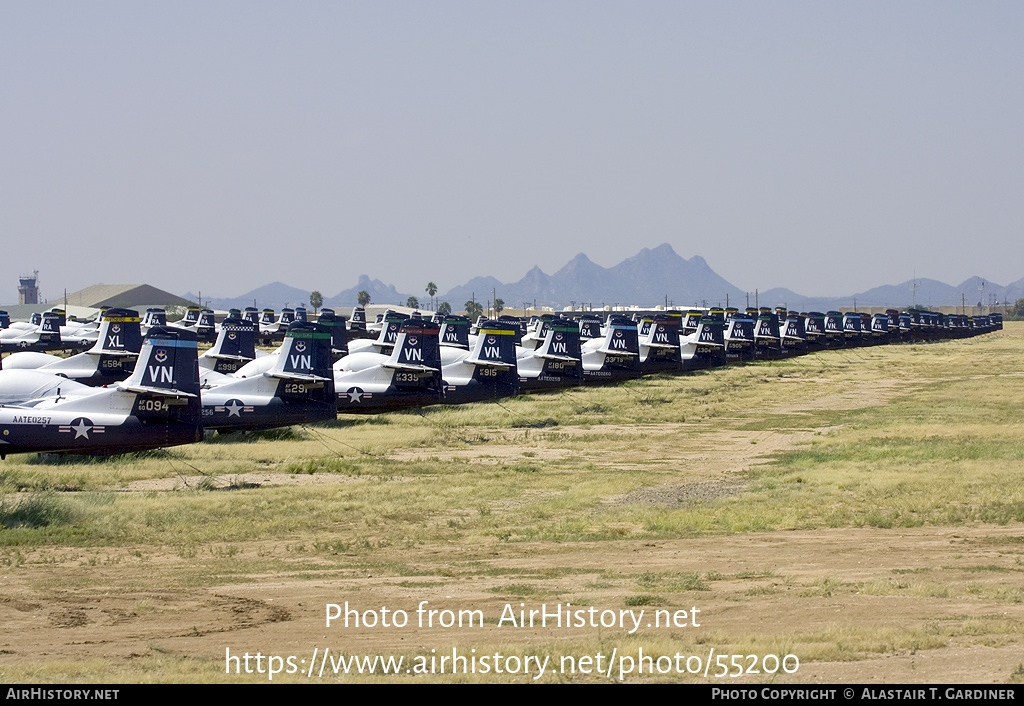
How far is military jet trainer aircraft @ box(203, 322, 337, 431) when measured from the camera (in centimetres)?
3203

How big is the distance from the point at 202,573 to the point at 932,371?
68.6 meters

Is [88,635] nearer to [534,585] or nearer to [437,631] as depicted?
[437,631]

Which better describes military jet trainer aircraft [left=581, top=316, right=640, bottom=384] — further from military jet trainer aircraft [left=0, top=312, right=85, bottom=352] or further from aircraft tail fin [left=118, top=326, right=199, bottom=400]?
military jet trainer aircraft [left=0, top=312, right=85, bottom=352]

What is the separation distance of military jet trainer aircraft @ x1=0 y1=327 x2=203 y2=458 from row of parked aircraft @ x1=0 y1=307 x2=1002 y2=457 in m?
0.03

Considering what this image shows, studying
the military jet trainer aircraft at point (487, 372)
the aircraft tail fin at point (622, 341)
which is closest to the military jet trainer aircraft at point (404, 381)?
the military jet trainer aircraft at point (487, 372)

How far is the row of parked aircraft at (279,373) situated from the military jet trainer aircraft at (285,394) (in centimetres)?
3

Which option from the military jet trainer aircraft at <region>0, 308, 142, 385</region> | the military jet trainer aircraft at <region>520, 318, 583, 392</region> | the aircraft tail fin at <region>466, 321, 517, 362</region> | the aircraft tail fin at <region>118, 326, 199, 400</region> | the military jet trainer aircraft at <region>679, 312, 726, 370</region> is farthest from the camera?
the military jet trainer aircraft at <region>679, 312, 726, 370</region>

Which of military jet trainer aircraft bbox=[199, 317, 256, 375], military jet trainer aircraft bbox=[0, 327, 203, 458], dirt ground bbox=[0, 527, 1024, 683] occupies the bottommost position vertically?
dirt ground bbox=[0, 527, 1024, 683]

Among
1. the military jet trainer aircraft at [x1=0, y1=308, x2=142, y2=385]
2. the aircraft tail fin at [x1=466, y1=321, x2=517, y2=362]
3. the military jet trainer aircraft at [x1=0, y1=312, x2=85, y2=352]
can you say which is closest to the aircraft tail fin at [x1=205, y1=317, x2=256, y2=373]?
the military jet trainer aircraft at [x1=0, y1=308, x2=142, y2=385]

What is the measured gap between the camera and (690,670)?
A: 1043cm

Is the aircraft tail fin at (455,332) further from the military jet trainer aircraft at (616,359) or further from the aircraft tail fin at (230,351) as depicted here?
the aircraft tail fin at (230,351)

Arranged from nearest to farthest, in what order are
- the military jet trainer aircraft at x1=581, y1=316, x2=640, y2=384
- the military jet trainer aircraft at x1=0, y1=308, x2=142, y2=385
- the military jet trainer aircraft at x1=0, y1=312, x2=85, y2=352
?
the military jet trainer aircraft at x1=0, y1=308, x2=142, y2=385
the military jet trainer aircraft at x1=581, y1=316, x2=640, y2=384
the military jet trainer aircraft at x1=0, y1=312, x2=85, y2=352
